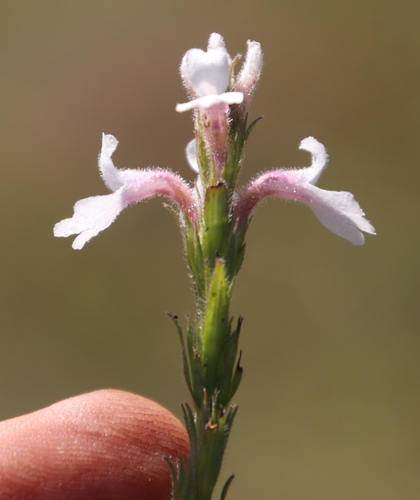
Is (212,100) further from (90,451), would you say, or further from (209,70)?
(90,451)

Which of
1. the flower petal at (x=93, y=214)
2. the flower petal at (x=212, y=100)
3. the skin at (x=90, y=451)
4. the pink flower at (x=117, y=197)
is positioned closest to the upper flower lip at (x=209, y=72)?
the flower petal at (x=212, y=100)

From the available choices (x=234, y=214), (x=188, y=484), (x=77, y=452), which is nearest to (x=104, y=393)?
(x=77, y=452)

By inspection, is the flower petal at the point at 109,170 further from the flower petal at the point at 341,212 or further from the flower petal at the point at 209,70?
the flower petal at the point at 341,212

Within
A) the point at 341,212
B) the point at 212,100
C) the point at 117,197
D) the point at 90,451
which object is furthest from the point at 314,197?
the point at 90,451

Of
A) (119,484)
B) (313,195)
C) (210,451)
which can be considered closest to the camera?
(210,451)

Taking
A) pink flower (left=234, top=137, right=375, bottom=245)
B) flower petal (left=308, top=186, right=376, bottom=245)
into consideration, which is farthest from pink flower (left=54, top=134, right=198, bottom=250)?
flower petal (left=308, top=186, right=376, bottom=245)

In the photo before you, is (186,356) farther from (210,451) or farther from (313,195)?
(313,195)
